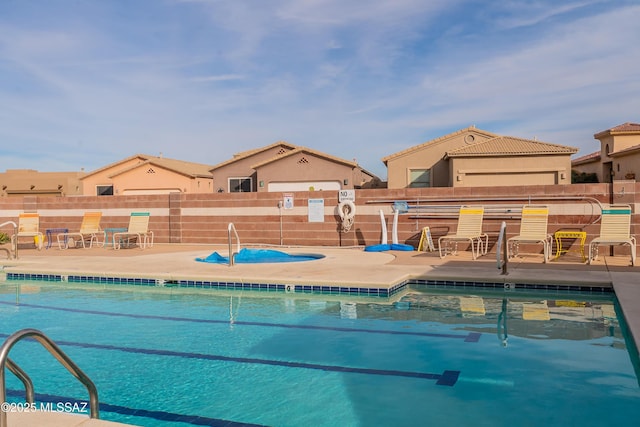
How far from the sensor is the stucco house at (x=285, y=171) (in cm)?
2745

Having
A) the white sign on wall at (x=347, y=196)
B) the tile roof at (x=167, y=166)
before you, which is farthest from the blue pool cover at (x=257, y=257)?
the tile roof at (x=167, y=166)

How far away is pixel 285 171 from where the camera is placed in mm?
28312

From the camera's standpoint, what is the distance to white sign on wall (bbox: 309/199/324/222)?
1484 cm

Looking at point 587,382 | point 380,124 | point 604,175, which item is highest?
point 380,124

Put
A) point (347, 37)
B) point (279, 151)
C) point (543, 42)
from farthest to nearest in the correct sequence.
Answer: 1. point (279, 151)
2. point (347, 37)
3. point (543, 42)

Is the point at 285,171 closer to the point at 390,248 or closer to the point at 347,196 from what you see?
the point at 347,196

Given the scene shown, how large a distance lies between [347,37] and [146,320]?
1516 cm

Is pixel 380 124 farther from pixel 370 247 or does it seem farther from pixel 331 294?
pixel 331 294

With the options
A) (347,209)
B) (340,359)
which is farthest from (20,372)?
(347,209)

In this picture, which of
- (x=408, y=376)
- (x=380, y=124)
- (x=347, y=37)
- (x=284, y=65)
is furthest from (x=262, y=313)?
(x=380, y=124)

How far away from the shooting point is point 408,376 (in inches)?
189

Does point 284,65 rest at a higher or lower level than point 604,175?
higher

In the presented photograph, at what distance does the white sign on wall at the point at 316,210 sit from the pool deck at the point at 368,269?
196 centimetres

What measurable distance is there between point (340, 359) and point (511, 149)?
73.9ft
